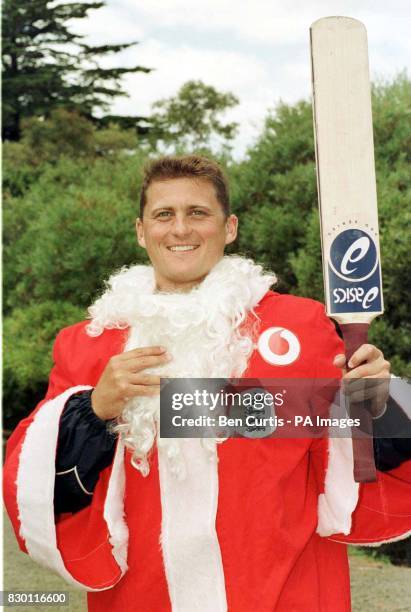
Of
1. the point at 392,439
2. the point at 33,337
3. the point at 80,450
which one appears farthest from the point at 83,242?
the point at 392,439

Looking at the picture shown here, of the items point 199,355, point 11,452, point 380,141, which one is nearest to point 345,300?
point 199,355

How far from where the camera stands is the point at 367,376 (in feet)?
3.28

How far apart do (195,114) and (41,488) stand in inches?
98.2

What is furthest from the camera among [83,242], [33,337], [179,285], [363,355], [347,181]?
[33,337]

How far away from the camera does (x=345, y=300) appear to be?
1.08 meters

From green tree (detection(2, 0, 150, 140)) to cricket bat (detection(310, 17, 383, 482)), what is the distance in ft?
4.83

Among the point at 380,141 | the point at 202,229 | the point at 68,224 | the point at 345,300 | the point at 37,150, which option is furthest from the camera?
the point at 37,150

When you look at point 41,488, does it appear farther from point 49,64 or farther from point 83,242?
point 49,64

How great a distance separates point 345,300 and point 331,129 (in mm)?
243

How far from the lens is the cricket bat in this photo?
108 cm

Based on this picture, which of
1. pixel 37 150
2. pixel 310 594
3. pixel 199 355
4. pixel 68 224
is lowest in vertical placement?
pixel 310 594

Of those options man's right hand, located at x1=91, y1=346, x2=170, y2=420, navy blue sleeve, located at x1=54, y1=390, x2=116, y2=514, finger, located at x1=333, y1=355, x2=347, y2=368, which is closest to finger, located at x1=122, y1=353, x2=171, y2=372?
man's right hand, located at x1=91, y1=346, x2=170, y2=420

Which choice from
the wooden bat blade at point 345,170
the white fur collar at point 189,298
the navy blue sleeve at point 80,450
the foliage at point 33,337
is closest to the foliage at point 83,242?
the foliage at point 33,337

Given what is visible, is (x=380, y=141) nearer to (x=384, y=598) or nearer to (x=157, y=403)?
(x=384, y=598)
